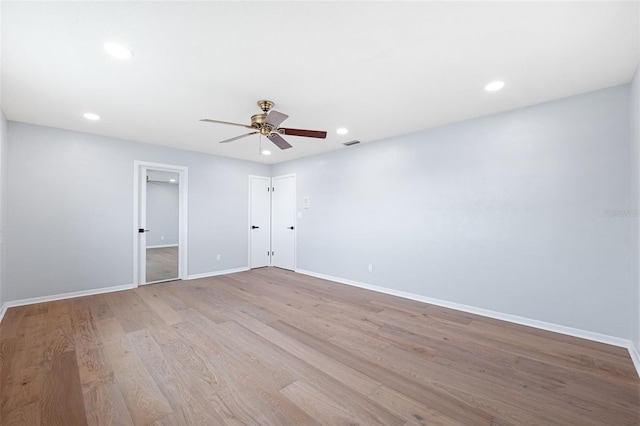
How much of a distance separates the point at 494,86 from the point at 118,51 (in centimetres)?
328

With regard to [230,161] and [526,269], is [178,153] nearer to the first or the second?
→ [230,161]

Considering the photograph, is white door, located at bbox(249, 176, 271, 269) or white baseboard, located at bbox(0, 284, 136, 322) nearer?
white baseboard, located at bbox(0, 284, 136, 322)

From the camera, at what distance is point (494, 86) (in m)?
2.56

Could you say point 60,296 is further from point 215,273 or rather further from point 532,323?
point 532,323

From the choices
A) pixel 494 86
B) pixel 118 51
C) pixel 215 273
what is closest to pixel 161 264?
pixel 215 273

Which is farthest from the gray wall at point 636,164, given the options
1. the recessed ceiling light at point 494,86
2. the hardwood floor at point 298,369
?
the recessed ceiling light at point 494,86

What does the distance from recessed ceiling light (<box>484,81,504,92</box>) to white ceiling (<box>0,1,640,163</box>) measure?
0.07 meters

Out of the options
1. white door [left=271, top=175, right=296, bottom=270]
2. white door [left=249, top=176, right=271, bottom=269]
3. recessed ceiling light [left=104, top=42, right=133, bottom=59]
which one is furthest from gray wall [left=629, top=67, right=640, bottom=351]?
white door [left=249, top=176, right=271, bottom=269]

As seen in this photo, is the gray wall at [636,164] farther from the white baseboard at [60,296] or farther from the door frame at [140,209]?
the white baseboard at [60,296]

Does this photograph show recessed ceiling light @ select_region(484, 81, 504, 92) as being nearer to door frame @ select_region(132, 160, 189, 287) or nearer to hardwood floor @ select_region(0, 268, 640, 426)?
hardwood floor @ select_region(0, 268, 640, 426)

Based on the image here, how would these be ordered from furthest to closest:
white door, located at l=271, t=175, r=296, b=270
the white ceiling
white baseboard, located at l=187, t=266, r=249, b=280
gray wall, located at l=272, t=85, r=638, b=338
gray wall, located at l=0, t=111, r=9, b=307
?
white door, located at l=271, t=175, r=296, b=270, white baseboard, located at l=187, t=266, r=249, b=280, gray wall, located at l=0, t=111, r=9, b=307, gray wall, located at l=272, t=85, r=638, b=338, the white ceiling

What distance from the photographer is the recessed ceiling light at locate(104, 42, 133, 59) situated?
192cm

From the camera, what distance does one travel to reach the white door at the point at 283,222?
19.7ft

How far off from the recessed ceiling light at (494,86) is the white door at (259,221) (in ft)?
15.7
